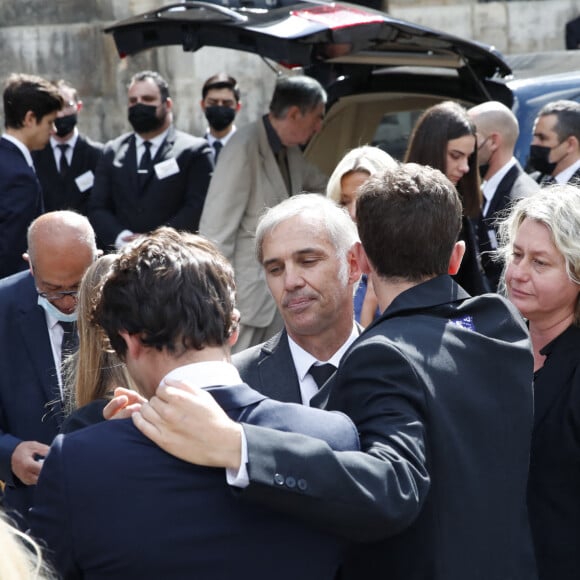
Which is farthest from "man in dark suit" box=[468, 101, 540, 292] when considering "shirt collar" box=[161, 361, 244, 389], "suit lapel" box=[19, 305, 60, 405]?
"shirt collar" box=[161, 361, 244, 389]

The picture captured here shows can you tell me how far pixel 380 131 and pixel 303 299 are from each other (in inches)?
166

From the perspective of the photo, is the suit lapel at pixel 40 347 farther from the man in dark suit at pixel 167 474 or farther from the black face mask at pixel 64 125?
the black face mask at pixel 64 125

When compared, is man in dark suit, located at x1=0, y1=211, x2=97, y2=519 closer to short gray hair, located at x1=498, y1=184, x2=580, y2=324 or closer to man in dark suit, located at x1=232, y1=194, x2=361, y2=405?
man in dark suit, located at x1=232, y1=194, x2=361, y2=405

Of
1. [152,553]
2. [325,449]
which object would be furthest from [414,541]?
[152,553]

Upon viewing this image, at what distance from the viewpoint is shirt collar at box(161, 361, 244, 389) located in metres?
2.27

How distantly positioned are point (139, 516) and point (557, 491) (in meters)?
1.37

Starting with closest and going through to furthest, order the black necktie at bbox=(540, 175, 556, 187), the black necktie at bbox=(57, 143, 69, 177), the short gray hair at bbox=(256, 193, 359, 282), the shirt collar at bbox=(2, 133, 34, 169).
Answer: the short gray hair at bbox=(256, 193, 359, 282), the black necktie at bbox=(540, 175, 556, 187), the shirt collar at bbox=(2, 133, 34, 169), the black necktie at bbox=(57, 143, 69, 177)

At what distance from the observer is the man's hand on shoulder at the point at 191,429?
216 cm

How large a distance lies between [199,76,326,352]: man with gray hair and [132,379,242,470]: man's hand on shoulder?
4333 mm

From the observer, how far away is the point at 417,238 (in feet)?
8.64

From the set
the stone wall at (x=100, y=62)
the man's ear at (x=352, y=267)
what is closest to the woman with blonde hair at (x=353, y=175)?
the man's ear at (x=352, y=267)

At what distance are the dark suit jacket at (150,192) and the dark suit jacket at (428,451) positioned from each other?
15.3 ft

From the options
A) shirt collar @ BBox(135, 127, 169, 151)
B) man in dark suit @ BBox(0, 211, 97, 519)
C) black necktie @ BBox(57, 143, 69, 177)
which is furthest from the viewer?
black necktie @ BBox(57, 143, 69, 177)

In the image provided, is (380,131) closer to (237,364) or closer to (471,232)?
(471,232)
